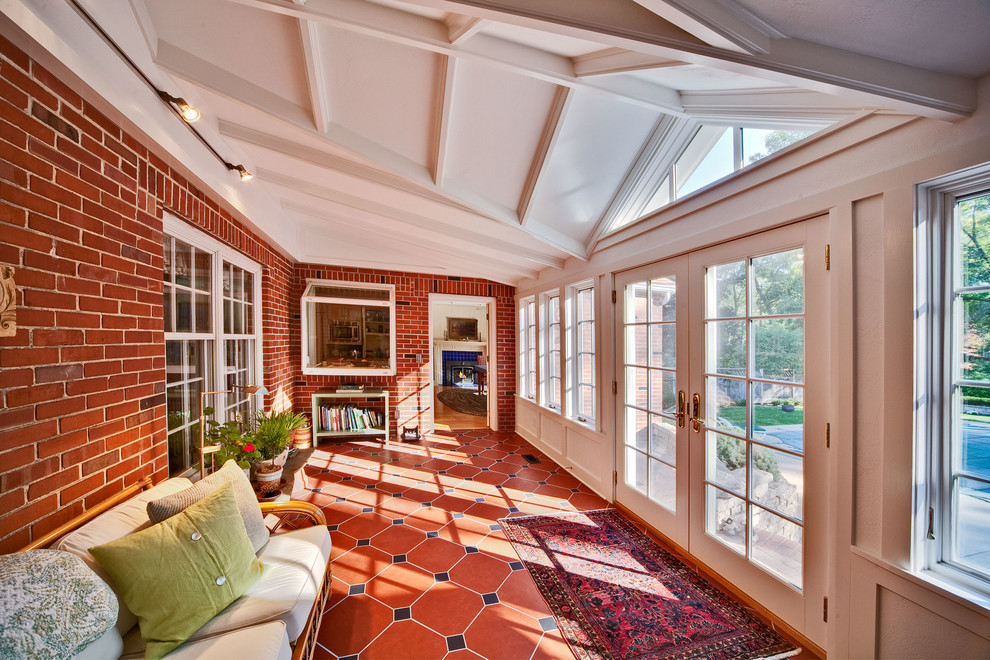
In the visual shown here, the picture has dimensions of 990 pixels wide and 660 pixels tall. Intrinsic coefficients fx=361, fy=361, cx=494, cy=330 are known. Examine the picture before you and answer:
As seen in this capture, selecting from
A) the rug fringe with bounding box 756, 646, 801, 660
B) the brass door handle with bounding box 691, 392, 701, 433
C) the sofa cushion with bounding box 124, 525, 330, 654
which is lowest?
the rug fringe with bounding box 756, 646, 801, 660

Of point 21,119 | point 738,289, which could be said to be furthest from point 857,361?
point 21,119

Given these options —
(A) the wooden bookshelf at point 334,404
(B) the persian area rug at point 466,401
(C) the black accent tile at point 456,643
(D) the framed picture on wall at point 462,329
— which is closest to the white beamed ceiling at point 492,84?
(A) the wooden bookshelf at point 334,404

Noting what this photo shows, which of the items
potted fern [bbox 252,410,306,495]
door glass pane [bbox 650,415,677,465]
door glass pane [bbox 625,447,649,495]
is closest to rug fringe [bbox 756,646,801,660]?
door glass pane [bbox 650,415,677,465]

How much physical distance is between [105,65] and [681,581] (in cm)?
371

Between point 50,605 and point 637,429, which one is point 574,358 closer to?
point 637,429

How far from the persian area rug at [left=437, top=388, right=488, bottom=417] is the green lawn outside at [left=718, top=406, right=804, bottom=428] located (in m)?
4.80

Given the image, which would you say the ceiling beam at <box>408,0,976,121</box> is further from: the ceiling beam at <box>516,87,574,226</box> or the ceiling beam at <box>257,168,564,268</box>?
the ceiling beam at <box>257,168,564,268</box>

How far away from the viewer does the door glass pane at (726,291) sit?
6.75 ft

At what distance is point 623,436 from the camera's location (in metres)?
3.02

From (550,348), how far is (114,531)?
3.76m

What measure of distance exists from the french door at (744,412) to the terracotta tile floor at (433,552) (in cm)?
106

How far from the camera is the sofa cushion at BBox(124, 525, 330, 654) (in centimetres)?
133

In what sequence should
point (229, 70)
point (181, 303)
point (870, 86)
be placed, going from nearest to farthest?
point (870, 86) < point (229, 70) < point (181, 303)

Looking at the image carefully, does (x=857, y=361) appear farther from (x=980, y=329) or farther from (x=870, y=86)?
(x=870, y=86)
